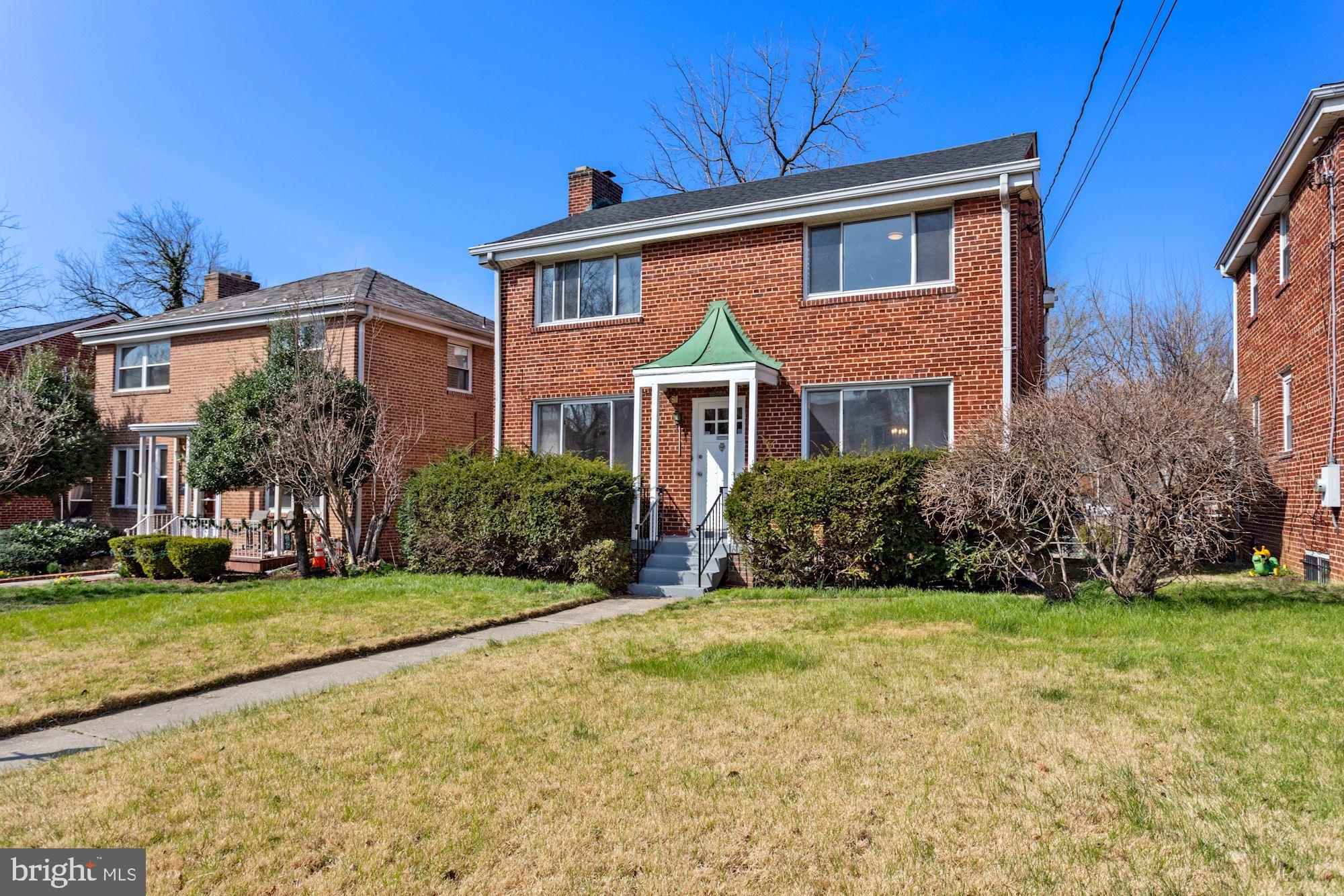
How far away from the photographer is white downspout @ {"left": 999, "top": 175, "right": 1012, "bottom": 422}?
39.8 feet

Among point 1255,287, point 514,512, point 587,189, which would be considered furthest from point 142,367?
point 1255,287

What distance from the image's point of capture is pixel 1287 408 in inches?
557

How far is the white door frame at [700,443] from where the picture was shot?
46.0ft

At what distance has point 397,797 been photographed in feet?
12.8

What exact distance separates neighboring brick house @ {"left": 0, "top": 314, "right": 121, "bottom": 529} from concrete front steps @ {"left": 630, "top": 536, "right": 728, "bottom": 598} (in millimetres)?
16664

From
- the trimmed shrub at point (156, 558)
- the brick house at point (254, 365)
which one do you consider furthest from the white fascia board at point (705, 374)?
the trimmed shrub at point (156, 558)

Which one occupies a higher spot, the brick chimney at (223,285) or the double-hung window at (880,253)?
the brick chimney at (223,285)

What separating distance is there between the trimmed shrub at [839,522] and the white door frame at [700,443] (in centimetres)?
226

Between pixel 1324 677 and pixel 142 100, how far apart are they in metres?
17.7

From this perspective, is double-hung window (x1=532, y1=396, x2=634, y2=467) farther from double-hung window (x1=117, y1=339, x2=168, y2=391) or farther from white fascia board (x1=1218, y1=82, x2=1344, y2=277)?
double-hung window (x1=117, y1=339, x2=168, y2=391)

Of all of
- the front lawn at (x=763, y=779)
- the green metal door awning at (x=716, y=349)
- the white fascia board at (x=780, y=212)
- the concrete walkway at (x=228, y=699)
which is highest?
the white fascia board at (x=780, y=212)

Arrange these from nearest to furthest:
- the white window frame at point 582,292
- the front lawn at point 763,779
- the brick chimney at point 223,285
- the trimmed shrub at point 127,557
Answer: the front lawn at point 763,779 < the white window frame at point 582,292 < the trimmed shrub at point 127,557 < the brick chimney at point 223,285

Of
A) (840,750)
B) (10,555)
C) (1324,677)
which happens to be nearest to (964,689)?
(840,750)

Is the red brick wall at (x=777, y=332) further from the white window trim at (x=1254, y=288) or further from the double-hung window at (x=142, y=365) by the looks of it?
the double-hung window at (x=142, y=365)
